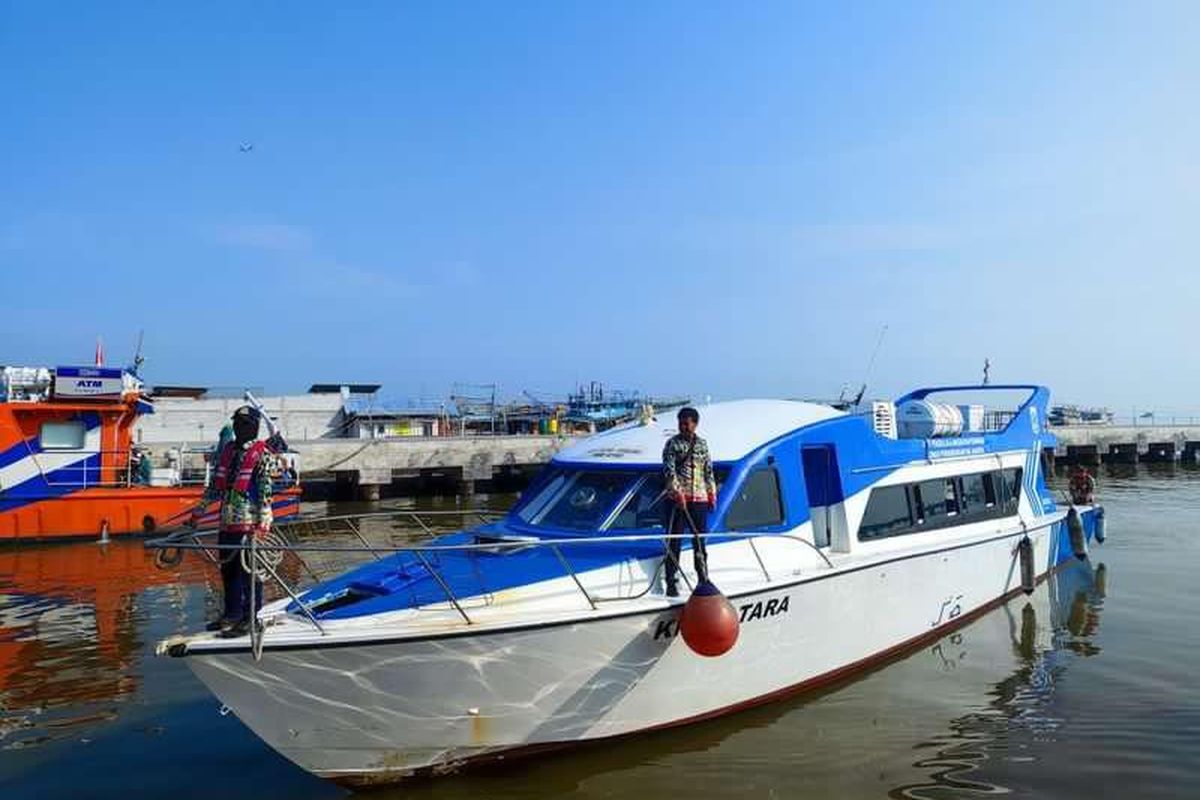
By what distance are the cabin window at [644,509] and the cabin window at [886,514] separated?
2284mm

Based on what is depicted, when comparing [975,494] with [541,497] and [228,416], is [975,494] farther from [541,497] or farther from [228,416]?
[228,416]

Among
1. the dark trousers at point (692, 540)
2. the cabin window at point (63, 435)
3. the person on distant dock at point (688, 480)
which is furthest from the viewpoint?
the cabin window at point (63, 435)

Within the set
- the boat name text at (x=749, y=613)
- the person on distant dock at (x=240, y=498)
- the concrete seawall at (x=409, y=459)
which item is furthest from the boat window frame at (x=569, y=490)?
the concrete seawall at (x=409, y=459)

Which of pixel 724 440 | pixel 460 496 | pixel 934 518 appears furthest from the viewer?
pixel 460 496

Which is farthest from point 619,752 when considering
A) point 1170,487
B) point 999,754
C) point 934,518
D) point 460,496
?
point 1170,487

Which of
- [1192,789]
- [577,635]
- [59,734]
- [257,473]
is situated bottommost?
[1192,789]

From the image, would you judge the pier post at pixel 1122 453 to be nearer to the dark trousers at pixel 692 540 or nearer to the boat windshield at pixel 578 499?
the boat windshield at pixel 578 499

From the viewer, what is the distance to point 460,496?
26.9m

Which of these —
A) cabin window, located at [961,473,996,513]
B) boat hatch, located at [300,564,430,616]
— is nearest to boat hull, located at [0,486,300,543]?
boat hatch, located at [300,564,430,616]

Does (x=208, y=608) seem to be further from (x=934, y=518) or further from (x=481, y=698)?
(x=934, y=518)

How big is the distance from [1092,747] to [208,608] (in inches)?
391

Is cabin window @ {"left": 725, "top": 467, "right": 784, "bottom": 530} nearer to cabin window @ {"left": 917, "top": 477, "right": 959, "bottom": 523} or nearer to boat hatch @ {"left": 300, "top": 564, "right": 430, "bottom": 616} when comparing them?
cabin window @ {"left": 917, "top": 477, "right": 959, "bottom": 523}

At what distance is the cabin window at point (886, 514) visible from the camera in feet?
28.5

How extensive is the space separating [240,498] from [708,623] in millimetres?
3264
